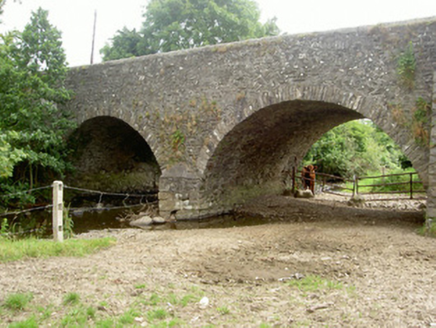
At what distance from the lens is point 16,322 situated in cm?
361

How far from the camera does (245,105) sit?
10320 millimetres

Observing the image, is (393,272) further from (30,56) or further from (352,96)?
(30,56)

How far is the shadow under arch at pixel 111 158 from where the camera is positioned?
14.4 meters

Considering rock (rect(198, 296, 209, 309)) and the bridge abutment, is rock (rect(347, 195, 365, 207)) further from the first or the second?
rock (rect(198, 296, 209, 309))

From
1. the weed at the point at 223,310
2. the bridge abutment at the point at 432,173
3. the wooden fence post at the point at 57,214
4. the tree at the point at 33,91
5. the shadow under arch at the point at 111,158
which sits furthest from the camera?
the shadow under arch at the point at 111,158

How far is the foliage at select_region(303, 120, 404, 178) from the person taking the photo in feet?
72.7

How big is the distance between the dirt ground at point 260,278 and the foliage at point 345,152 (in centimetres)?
1417

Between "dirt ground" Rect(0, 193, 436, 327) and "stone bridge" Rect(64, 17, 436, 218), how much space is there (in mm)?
2431

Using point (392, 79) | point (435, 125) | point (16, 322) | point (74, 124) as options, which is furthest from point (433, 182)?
point (74, 124)

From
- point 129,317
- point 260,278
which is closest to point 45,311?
point 129,317

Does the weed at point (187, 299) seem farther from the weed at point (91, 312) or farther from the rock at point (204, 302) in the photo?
the weed at point (91, 312)

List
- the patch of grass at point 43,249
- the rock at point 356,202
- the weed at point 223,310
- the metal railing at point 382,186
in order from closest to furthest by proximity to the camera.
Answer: the weed at point 223,310 < the patch of grass at point 43,249 < the metal railing at point 382,186 < the rock at point 356,202

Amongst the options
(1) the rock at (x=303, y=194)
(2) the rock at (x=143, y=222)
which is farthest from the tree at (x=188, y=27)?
(2) the rock at (x=143, y=222)

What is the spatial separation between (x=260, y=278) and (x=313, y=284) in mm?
679
